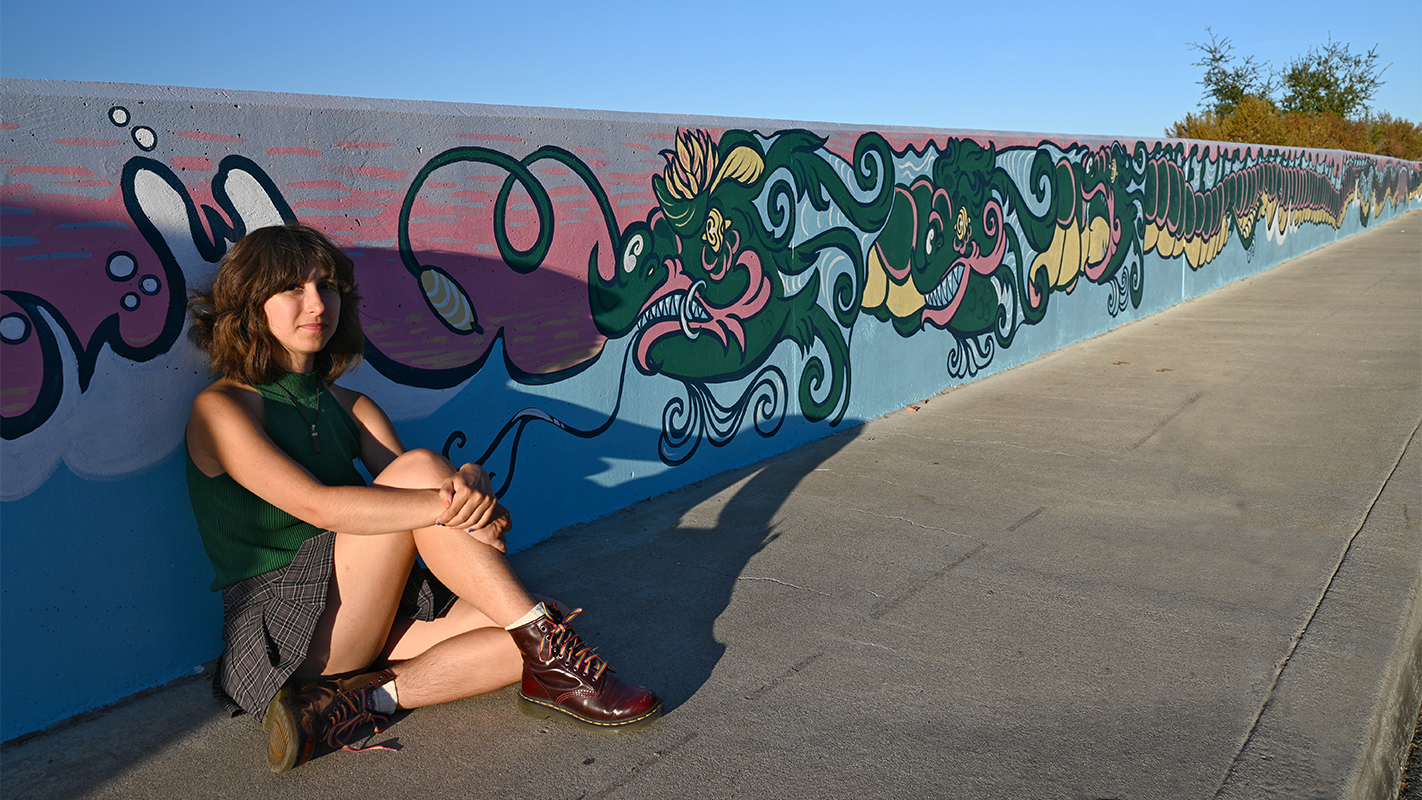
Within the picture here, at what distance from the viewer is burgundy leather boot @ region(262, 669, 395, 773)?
7.73ft

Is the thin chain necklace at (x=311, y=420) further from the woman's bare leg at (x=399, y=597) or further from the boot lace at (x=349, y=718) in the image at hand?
the boot lace at (x=349, y=718)

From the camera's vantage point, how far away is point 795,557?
12.4 ft

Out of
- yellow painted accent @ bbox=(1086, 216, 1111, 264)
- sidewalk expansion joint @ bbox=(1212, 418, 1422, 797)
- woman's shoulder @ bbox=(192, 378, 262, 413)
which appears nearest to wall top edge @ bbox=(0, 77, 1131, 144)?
woman's shoulder @ bbox=(192, 378, 262, 413)

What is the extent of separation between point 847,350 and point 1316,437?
2.51 m

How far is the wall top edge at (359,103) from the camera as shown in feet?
8.36

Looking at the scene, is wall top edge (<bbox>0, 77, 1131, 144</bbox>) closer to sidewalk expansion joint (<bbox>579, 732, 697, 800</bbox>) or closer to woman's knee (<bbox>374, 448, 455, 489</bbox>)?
woman's knee (<bbox>374, 448, 455, 489</bbox>)

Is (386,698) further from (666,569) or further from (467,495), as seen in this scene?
(666,569)

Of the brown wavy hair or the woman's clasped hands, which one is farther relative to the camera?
the brown wavy hair

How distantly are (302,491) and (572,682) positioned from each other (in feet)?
2.68

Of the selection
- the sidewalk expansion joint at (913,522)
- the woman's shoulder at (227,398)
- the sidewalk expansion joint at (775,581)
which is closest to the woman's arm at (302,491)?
the woman's shoulder at (227,398)

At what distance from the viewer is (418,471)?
2.46 meters

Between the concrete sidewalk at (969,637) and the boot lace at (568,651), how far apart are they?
18 centimetres

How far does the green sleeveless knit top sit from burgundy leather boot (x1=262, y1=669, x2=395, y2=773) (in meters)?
0.35

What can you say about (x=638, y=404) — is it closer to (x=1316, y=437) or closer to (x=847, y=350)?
(x=847, y=350)
